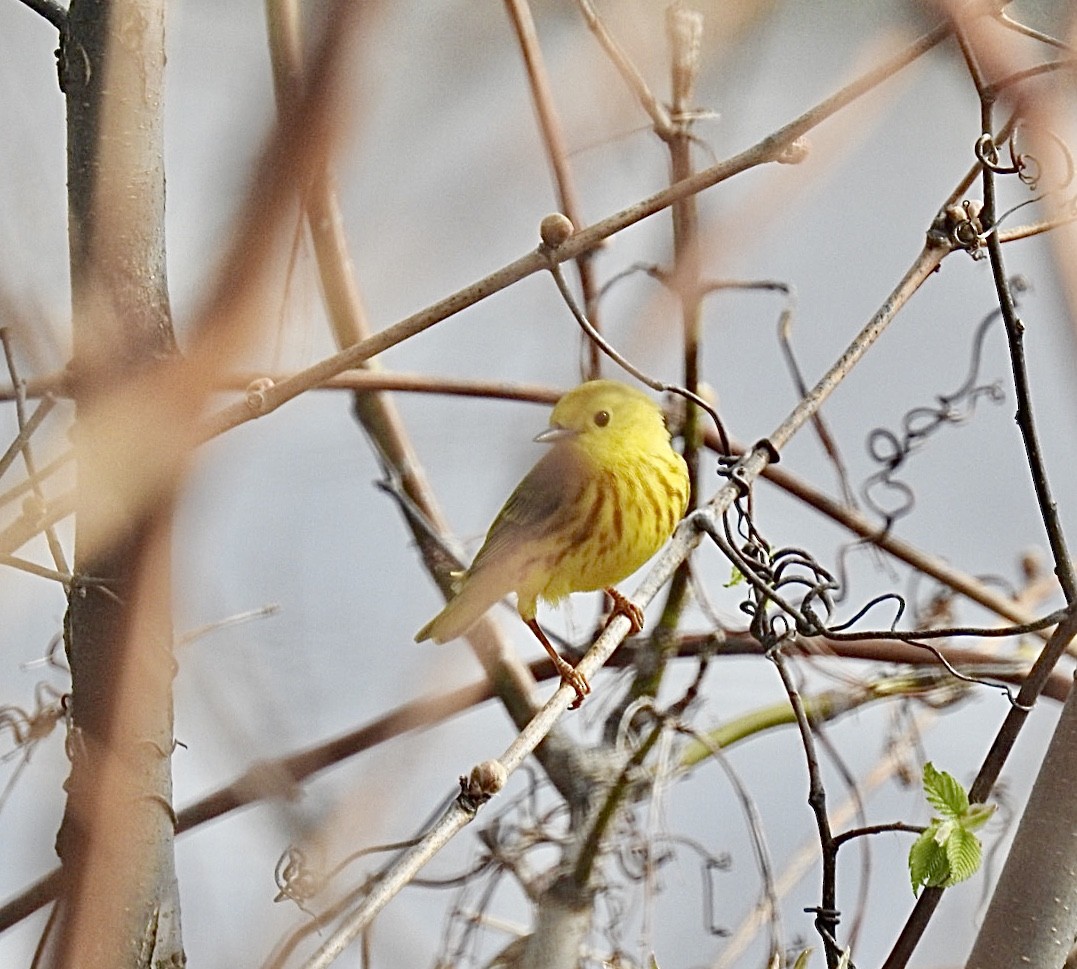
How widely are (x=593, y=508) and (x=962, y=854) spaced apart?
0.92 m

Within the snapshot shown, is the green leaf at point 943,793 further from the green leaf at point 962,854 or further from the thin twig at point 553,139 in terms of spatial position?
the thin twig at point 553,139

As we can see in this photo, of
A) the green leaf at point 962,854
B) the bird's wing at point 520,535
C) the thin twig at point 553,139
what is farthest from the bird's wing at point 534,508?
the green leaf at point 962,854

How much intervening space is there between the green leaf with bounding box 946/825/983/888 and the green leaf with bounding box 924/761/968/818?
14mm

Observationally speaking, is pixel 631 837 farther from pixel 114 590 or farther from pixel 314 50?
pixel 314 50

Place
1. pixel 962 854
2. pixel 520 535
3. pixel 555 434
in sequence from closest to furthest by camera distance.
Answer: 1. pixel 962 854
2. pixel 555 434
3. pixel 520 535

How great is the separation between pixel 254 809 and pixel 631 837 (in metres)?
0.88

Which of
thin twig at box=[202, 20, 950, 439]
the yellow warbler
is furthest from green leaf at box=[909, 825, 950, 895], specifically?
the yellow warbler

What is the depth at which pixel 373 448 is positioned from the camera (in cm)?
152

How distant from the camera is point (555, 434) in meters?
1.45

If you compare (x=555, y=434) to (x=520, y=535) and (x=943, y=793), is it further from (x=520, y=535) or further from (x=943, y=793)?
(x=943, y=793)

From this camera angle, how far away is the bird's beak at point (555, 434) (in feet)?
4.38

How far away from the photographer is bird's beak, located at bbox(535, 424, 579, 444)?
1.33m

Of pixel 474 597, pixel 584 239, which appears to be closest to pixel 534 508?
pixel 474 597

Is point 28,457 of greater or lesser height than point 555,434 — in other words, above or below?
below
